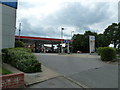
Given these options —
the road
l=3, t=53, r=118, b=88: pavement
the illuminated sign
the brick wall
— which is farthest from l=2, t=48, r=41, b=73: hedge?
the illuminated sign

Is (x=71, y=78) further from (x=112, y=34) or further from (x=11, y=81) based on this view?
(x=112, y=34)

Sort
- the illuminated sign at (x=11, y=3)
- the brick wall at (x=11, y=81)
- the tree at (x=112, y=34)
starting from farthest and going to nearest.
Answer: the tree at (x=112, y=34)
the illuminated sign at (x=11, y=3)
the brick wall at (x=11, y=81)

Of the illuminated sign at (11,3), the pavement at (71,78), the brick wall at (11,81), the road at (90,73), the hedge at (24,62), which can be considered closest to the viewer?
the brick wall at (11,81)

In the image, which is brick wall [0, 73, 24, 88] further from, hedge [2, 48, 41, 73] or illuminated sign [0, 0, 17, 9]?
illuminated sign [0, 0, 17, 9]

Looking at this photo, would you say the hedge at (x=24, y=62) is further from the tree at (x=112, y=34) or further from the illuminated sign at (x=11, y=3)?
the tree at (x=112, y=34)

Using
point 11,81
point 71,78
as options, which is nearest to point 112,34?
point 71,78

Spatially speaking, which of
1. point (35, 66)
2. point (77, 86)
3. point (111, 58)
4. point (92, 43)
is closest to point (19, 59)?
point (35, 66)

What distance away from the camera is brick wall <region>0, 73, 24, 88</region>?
4772mm

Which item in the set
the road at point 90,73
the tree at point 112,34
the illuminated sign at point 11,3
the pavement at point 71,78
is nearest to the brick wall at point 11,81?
the pavement at point 71,78

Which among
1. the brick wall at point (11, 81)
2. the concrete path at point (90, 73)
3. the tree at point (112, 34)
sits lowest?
the concrete path at point (90, 73)

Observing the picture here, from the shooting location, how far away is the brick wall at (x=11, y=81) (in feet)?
15.7

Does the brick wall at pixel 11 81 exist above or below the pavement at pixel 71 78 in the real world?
above

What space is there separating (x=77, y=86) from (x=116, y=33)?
1408 inches

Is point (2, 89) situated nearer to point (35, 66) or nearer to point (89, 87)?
→ point (35, 66)
